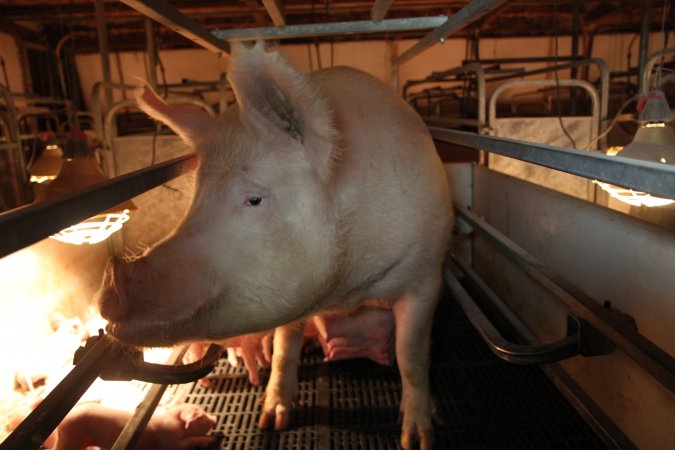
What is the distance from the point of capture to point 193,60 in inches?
451

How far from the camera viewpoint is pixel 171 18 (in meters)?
1.81

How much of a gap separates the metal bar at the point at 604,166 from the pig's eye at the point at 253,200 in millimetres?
792

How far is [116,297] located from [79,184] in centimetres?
109

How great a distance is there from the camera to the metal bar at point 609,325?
4.63 ft

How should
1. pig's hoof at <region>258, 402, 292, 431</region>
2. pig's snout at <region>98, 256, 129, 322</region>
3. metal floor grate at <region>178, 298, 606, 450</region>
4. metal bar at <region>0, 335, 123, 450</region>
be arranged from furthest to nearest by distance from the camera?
pig's hoof at <region>258, 402, 292, 431</region> < metal floor grate at <region>178, 298, 606, 450</region> < pig's snout at <region>98, 256, 129, 322</region> < metal bar at <region>0, 335, 123, 450</region>

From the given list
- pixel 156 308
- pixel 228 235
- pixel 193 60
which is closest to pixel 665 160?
pixel 228 235

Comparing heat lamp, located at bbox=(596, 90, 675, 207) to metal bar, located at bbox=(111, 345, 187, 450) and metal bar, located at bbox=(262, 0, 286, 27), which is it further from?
metal bar, located at bbox=(111, 345, 187, 450)

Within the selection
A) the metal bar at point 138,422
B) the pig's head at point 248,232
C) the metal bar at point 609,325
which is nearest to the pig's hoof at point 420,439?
the metal bar at point 609,325

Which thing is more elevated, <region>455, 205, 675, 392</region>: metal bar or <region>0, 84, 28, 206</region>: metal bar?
<region>0, 84, 28, 206</region>: metal bar

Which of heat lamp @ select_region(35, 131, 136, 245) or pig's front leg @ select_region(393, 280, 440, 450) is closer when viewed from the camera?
heat lamp @ select_region(35, 131, 136, 245)

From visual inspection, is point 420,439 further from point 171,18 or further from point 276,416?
point 171,18

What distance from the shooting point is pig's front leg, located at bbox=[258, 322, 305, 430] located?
2689 millimetres

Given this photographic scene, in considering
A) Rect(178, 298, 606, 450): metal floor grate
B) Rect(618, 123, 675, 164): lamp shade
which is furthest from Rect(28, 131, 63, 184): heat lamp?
Rect(618, 123, 675, 164): lamp shade

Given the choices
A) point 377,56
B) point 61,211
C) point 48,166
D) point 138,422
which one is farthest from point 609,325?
point 377,56
